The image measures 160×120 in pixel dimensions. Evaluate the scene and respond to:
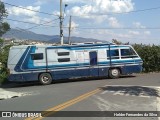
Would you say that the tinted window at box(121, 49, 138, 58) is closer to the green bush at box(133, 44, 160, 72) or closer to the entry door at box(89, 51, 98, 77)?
the entry door at box(89, 51, 98, 77)

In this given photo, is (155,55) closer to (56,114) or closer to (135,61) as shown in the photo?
(135,61)

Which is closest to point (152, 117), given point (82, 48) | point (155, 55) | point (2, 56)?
point (82, 48)

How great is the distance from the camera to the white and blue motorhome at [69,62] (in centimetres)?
2575

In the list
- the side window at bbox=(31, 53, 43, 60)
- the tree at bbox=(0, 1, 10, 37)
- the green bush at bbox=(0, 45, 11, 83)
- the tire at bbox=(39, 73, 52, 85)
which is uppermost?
the tree at bbox=(0, 1, 10, 37)

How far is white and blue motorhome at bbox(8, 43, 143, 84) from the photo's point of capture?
84.5 feet

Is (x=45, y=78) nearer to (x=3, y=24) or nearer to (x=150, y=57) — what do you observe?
(x=150, y=57)

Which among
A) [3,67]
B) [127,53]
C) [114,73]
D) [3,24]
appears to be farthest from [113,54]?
[3,24]

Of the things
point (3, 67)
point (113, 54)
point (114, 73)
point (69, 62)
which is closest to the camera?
Result: point (69, 62)

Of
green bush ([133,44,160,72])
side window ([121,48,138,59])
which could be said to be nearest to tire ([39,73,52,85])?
side window ([121,48,138,59])

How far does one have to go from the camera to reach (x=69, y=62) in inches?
1054

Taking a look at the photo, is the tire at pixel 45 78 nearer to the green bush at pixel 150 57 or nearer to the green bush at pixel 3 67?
the green bush at pixel 3 67

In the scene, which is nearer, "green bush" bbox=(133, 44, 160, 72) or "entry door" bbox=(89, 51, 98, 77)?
"entry door" bbox=(89, 51, 98, 77)

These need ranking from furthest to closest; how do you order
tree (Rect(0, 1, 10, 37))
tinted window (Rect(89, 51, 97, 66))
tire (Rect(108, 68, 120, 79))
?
1. tree (Rect(0, 1, 10, 37))
2. tire (Rect(108, 68, 120, 79))
3. tinted window (Rect(89, 51, 97, 66))

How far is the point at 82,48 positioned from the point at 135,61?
3.93m
